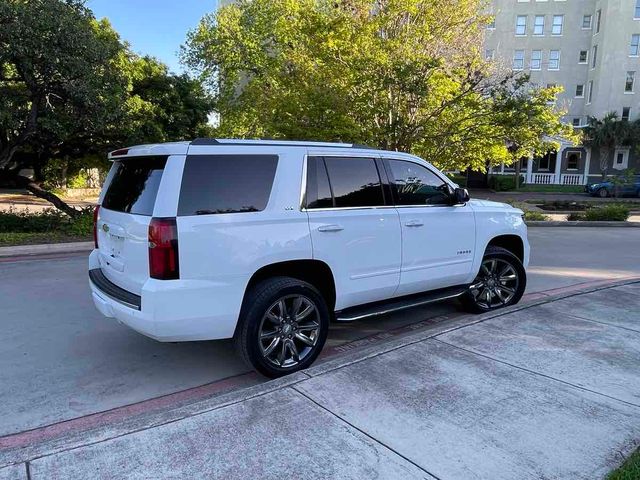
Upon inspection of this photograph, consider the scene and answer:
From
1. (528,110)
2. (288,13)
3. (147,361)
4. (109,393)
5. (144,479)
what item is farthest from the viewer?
(288,13)

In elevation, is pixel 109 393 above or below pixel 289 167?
below

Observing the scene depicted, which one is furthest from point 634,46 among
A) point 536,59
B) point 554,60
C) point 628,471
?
point 628,471

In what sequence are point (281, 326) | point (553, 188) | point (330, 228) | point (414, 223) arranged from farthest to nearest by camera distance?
point (553, 188)
point (414, 223)
point (330, 228)
point (281, 326)

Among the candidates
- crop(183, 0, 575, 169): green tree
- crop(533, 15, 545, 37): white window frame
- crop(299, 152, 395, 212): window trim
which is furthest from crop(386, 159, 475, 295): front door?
crop(533, 15, 545, 37): white window frame

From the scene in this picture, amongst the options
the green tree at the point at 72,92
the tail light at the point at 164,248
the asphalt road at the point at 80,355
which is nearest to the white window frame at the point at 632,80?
the green tree at the point at 72,92

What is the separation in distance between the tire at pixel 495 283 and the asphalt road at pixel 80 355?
1.34 ft

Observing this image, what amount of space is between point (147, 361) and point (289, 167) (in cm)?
227

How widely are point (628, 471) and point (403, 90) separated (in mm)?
10300

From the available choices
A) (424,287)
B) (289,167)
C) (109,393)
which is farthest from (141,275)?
(424,287)

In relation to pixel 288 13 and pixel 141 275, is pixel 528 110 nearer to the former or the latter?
pixel 288 13

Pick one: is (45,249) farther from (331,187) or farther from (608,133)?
(608,133)

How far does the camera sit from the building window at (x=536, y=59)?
133ft

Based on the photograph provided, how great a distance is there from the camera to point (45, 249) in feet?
33.3

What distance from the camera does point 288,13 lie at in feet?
57.7
